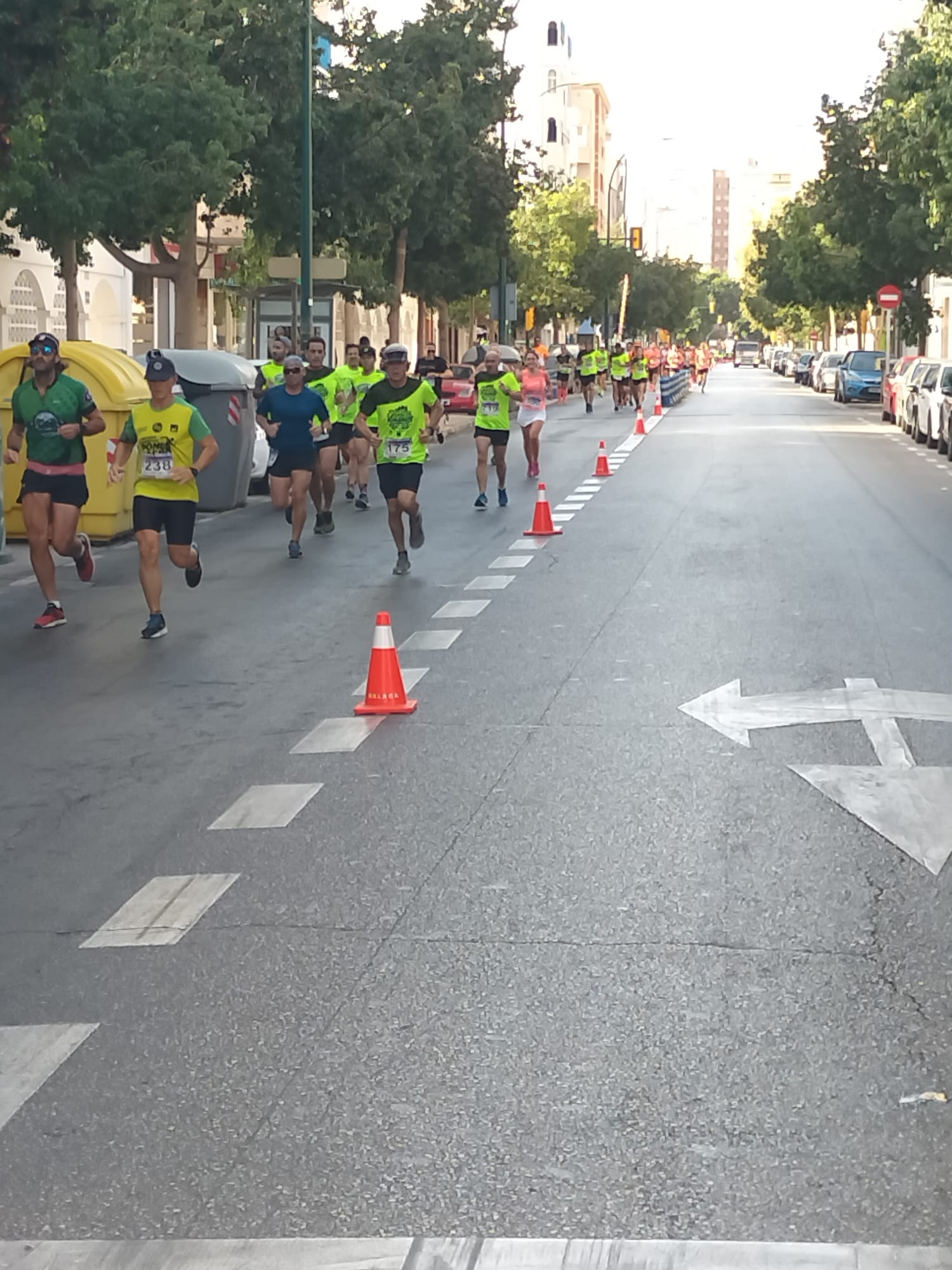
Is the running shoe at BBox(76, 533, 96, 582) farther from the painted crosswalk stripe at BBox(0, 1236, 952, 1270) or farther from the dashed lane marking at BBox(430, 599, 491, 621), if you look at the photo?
the painted crosswalk stripe at BBox(0, 1236, 952, 1270)

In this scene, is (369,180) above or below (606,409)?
above

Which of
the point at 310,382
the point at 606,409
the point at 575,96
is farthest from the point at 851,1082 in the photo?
the point at 575,96

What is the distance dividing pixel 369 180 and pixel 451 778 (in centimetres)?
3261

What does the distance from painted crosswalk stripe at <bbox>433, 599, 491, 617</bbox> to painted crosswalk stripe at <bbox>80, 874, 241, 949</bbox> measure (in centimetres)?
638

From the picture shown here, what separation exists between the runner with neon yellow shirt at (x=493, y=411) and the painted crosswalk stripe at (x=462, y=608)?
740 cm

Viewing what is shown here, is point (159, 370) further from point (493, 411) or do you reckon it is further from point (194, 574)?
point (493, 411)

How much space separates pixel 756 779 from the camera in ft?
25.6

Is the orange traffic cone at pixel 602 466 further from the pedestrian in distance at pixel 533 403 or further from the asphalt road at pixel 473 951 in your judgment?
the asphalt road at pixel 473 951

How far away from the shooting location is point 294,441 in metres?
16.3

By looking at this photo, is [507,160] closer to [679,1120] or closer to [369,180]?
[369,180]

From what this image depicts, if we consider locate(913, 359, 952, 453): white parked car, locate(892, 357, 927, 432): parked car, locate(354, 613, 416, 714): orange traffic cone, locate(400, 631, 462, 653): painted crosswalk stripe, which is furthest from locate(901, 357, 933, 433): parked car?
locate(354, 613, 416, 714): orange traffic cone

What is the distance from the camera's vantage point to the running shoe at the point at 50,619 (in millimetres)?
12422

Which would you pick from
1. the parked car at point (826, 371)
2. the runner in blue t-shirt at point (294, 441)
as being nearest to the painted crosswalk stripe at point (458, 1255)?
the runner in blue t-shirt at point (294, 441)

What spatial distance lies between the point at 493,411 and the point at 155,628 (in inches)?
370
